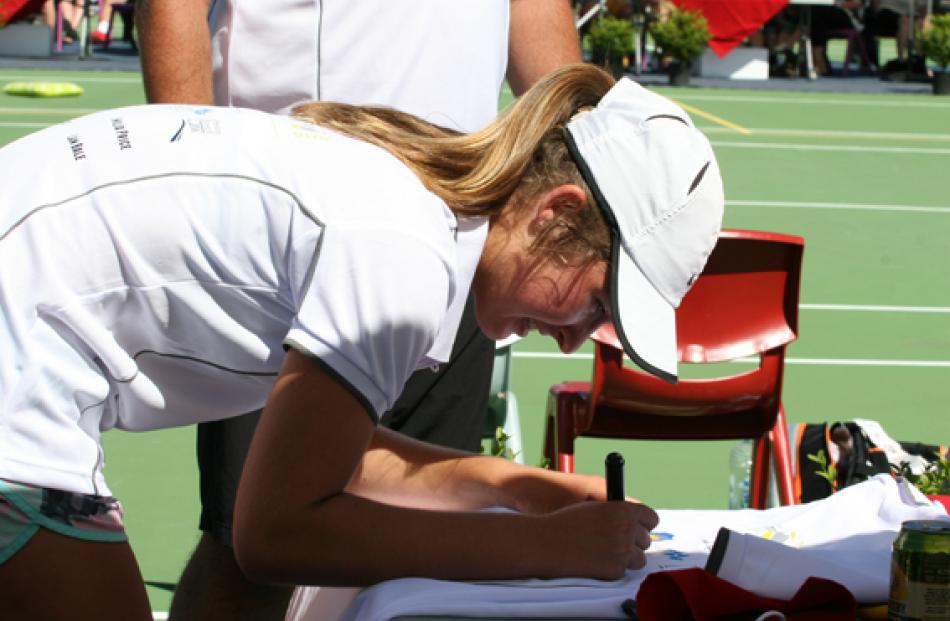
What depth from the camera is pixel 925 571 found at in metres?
1.85

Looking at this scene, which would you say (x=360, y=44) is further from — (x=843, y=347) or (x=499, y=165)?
(x=843, y=347)

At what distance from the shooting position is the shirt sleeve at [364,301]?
1.72m

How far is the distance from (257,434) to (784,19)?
17639 mm

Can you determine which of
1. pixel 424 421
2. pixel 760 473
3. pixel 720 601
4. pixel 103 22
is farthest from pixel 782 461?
pixel 103 22

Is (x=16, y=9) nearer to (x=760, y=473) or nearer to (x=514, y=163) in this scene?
(x=760, y=473)

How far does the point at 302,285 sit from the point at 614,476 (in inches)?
26.0

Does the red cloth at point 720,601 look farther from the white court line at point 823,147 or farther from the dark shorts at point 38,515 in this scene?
the white court line at point 823,147

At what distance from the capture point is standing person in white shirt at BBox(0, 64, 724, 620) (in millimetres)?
1763

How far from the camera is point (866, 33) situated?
788 inches

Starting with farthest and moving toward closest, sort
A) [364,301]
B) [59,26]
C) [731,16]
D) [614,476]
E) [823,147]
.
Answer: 1. [59,26]
2. [731,16]
3. [823,147]
4. [614,476]
5. [364,301]

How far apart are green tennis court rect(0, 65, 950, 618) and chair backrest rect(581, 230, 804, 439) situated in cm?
64

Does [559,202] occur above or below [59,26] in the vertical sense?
above

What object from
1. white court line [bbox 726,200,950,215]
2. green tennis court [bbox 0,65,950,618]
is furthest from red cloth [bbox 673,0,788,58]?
white court line [bbox 726,200,950,215]

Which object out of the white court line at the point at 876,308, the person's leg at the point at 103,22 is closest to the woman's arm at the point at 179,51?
the white court line at the point at 876,308
